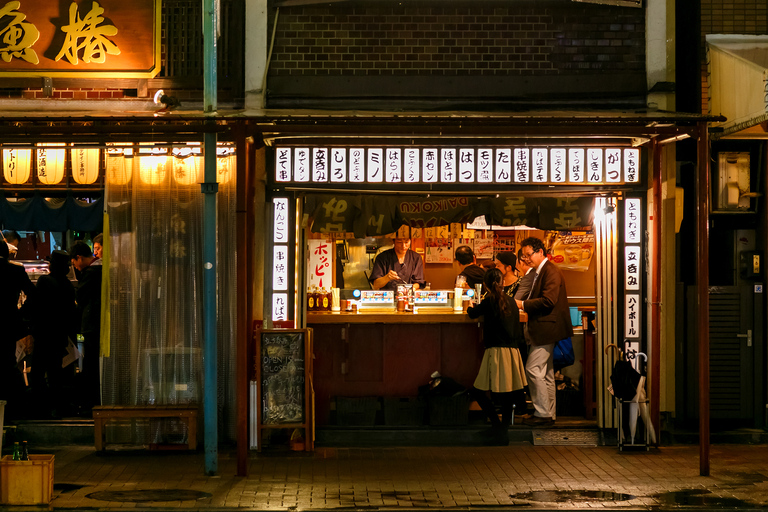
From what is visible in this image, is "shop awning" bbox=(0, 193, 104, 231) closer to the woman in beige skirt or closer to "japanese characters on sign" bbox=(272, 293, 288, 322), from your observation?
"japanese characters on sign" bbox=(272, 293, 288, 322)

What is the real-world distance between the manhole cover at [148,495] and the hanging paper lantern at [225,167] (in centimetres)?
419

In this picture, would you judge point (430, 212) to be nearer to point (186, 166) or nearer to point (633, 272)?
point (633, 272)

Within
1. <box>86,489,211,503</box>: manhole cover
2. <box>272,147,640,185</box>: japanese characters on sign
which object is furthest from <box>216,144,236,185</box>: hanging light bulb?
<box>86,489,211,503</box>: manhole cover

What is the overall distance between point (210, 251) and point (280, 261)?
1.64 meters

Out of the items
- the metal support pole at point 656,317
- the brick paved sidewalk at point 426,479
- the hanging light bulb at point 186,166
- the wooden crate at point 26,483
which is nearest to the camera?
the wooden crate at point 26,483

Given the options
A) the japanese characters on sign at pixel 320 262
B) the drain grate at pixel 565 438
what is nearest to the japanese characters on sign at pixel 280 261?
the japanese characters on sign at pixel 320 262

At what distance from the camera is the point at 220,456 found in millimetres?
11008

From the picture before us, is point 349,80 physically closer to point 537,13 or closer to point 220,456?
point 537,13

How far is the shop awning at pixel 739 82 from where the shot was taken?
1026 centimetres

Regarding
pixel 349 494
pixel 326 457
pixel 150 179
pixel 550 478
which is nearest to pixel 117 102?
pixel 150 179

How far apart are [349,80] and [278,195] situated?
189 cm

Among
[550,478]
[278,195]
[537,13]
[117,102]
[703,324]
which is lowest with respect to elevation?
[550,478]

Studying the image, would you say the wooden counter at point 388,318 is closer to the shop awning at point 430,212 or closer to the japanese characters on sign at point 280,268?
the japanese characters on sign at point 280,268

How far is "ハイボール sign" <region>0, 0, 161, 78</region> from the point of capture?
11562 millimetres
